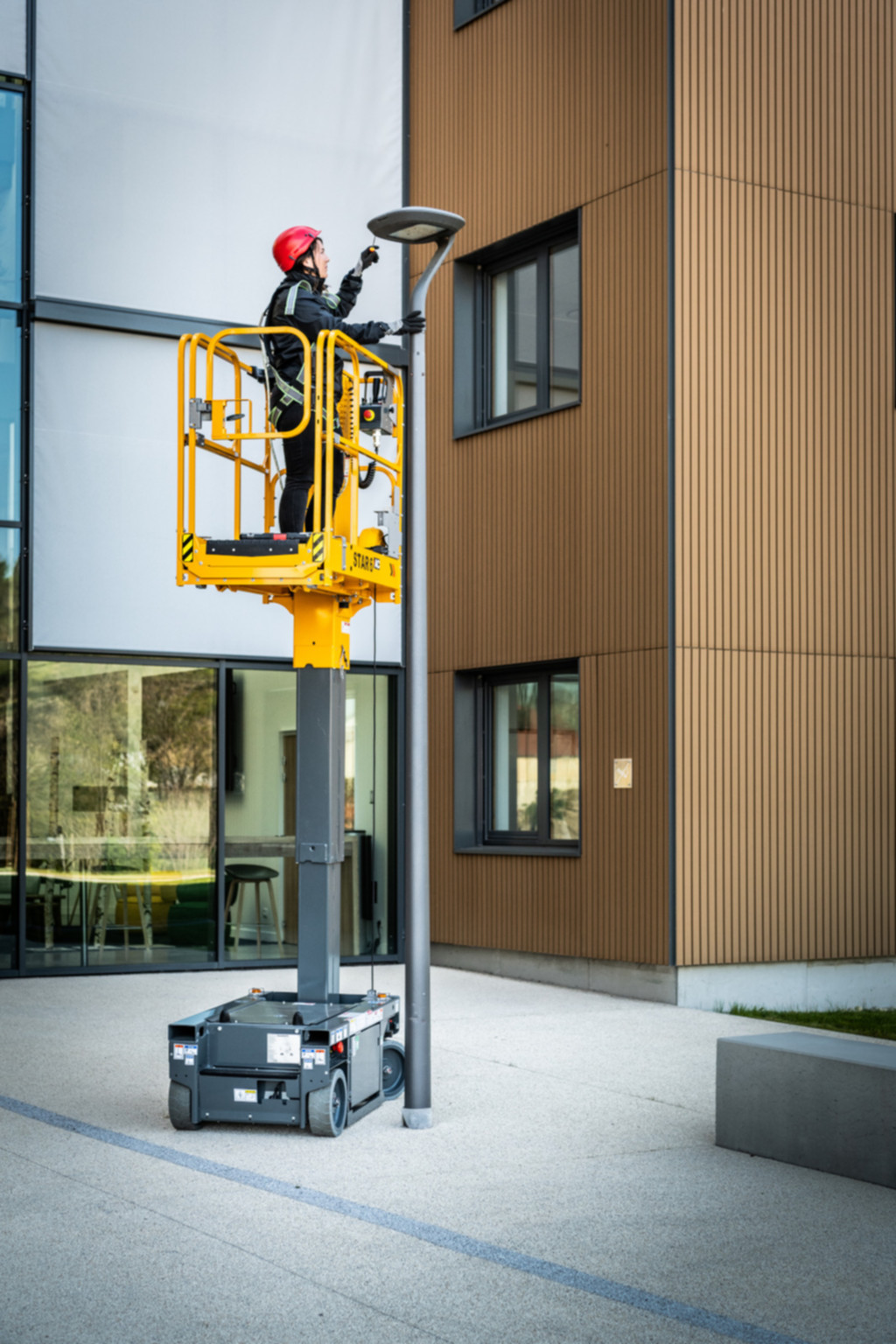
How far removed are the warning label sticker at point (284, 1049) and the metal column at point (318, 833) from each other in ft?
2.15

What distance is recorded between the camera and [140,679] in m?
14.3

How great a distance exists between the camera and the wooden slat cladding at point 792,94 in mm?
12562

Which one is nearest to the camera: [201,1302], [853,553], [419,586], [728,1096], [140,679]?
[201,1302]

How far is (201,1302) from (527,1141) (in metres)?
2.72

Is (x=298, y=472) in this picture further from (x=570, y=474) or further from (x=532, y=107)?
(x=532, y=107)

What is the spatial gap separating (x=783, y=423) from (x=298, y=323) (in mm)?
5964

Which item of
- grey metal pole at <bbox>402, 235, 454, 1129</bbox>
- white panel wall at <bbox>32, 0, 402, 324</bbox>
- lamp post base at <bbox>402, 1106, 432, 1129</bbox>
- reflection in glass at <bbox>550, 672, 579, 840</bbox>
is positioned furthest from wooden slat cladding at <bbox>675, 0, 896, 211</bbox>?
lamp post base at <bbox>402, 1106, 432, 1129</bbox>

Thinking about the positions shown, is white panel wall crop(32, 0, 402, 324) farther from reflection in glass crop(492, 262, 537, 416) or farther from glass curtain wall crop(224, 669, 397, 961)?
glass curtain wall crop(224, 669, 397, 961)

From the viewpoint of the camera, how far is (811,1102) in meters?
6.75

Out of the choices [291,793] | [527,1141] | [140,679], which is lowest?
[527,1141]

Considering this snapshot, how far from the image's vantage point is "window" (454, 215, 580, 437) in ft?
45.8

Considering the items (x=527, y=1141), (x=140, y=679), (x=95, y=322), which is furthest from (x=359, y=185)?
(x=527, y=1141)

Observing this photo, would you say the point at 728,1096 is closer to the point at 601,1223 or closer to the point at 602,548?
the point at 601,1223

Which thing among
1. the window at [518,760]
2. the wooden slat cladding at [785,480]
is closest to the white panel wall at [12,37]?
the wooden slat cladding at [785,480]
